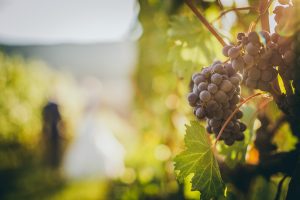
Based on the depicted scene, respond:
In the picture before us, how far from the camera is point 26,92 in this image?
10766 mm

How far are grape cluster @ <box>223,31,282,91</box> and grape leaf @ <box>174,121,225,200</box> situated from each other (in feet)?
0.70

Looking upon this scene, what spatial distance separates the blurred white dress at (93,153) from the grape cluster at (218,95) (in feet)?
26.5

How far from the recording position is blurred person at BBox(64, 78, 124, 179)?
380 inches

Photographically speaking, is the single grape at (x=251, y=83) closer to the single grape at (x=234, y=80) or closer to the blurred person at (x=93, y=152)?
the single grape at (x=234, y=80)

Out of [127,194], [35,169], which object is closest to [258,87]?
[127,194]

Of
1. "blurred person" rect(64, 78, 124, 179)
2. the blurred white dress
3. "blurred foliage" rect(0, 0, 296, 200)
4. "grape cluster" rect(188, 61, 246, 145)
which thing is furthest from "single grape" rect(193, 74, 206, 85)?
the blurred white dress

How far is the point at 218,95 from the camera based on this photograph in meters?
0.98

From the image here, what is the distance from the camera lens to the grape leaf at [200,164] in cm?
99

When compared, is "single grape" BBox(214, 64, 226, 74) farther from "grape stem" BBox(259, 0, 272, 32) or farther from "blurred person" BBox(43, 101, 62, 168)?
"blurred person" BBox(43, 101, 62, 168)

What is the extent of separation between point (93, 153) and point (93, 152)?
0.05 m

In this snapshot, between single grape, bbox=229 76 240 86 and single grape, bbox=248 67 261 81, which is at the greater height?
single grape, bbox=248 67 261 81

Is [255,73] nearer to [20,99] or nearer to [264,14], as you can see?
[264,14]

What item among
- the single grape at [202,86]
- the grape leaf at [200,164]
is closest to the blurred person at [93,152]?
the grape leaf at [200,164]

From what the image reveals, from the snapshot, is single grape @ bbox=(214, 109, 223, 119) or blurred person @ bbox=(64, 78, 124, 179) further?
blurred person @ bbox=(64, 78, 124, 179)
